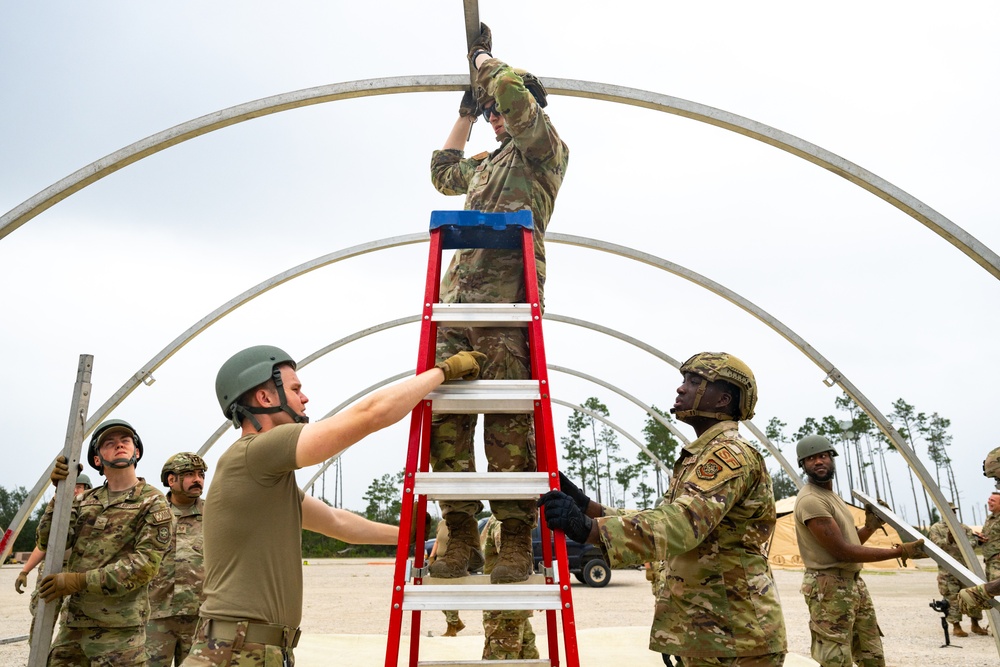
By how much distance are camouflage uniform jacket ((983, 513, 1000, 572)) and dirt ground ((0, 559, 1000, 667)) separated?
1213 mm

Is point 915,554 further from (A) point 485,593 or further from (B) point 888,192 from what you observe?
(A) point 485,593

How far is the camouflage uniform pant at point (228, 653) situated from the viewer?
2.79m

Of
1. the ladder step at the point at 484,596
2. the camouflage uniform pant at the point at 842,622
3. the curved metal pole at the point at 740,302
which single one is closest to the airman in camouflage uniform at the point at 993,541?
the curved metal pole at the point at 740,302

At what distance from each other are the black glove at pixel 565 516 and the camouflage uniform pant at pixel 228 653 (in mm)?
1204

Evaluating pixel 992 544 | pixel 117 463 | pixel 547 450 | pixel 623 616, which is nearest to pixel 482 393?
pixel 547 450

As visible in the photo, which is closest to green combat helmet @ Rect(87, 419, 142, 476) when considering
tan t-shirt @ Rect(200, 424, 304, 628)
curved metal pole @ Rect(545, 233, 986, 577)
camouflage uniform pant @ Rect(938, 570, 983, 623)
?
tan t-shirt @ Rect(200, 424, 304, 628)

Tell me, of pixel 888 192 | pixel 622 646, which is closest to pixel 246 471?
pixel 888 192

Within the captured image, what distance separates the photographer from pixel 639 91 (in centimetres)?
627

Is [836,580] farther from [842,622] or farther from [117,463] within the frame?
[117,463]

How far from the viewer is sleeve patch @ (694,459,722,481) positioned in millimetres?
3270

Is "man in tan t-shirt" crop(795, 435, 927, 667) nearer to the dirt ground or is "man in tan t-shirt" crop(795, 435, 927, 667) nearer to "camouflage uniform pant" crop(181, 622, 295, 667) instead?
the dirt ground

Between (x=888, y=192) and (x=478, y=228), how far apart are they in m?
4.14

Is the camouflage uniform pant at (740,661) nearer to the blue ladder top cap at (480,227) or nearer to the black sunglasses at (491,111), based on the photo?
the blue ladder top cap at (480,227)

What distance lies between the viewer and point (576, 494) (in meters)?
3.26
